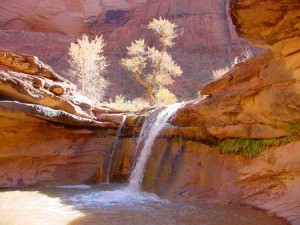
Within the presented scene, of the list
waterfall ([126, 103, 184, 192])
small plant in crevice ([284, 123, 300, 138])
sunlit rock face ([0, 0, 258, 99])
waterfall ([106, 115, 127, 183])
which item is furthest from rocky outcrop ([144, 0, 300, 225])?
sunlit rock face ([0, 0, 258, 99])

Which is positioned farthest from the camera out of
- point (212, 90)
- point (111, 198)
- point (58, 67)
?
point (58, 67)

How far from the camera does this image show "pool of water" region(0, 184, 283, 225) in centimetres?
655

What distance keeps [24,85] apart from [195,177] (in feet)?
18.2

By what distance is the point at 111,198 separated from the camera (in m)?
8.61

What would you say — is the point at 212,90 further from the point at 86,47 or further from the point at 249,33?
the point at 86,47

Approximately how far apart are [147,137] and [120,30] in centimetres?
2455

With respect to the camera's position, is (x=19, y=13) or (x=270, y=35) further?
(x=19, y=13)

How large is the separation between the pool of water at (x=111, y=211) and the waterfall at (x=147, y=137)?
993 millimetres

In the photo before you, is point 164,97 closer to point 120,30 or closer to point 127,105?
point 127,105

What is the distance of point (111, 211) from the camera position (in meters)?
7.25

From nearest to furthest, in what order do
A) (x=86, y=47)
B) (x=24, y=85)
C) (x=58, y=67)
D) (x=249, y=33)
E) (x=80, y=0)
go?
(x=249, y=33)
(x=24, y=85)
(x=86, y=47)
(x=58, y=67)
(x=80, y=0)

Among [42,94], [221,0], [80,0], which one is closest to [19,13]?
[80,0]


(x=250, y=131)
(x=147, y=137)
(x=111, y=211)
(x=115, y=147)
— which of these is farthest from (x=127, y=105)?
(x=111, y=211)

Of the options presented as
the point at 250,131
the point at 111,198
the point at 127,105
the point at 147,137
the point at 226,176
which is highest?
the point at 127,105
